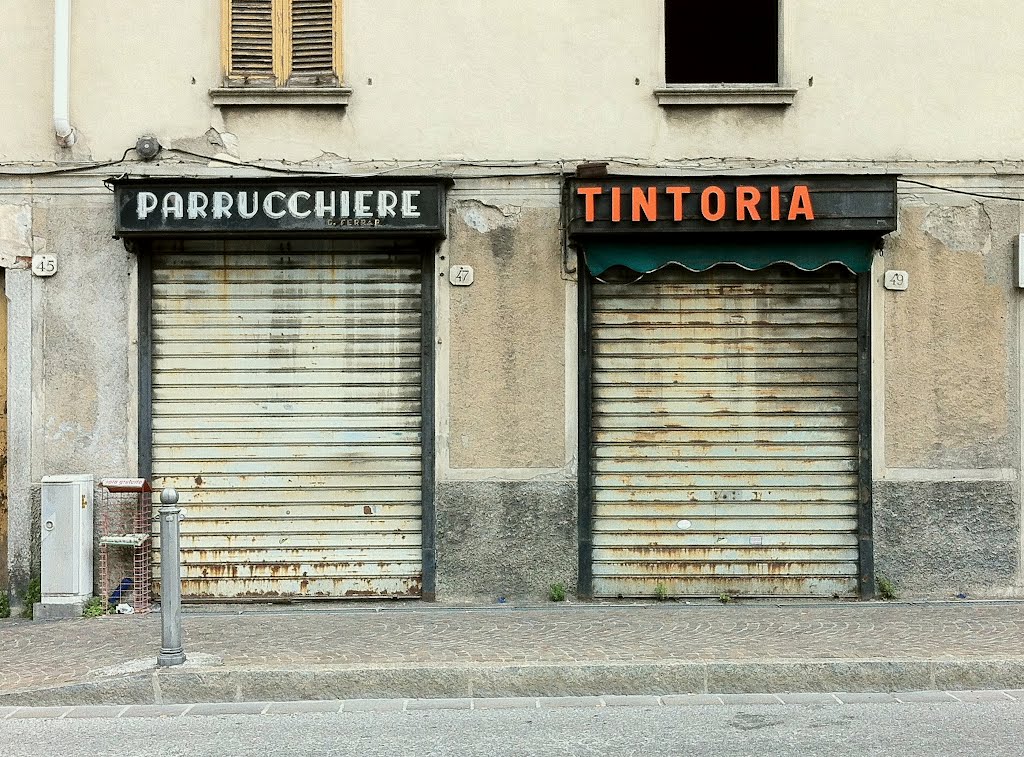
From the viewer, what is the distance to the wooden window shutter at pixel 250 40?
9711mm

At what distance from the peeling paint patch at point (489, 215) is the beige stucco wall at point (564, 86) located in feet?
1.50

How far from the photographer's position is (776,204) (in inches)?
369

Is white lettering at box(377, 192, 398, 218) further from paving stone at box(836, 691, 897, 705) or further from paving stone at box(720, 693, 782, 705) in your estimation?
paving stone at box(836, 691, 897, 705)

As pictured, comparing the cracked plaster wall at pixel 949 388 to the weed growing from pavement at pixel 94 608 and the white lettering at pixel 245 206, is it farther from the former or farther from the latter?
the weed growing from pavement at pixel 94 608

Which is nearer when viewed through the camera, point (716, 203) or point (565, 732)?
point (565, 732)

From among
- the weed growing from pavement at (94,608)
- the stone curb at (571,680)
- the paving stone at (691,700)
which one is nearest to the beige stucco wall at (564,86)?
the weed growing from pavement at (94,608)

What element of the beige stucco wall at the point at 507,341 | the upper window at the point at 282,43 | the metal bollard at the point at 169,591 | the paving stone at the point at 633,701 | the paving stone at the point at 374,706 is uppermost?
the upper window at the point at 282,43

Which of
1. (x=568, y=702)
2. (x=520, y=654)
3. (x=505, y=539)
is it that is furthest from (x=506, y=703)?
(x=505, y=539)

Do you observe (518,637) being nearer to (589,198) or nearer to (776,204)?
(589,198)

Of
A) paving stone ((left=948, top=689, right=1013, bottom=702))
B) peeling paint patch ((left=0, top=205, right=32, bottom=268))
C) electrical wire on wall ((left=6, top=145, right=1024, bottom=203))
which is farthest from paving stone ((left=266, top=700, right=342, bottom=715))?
peeling paint patch ((left=0, top=205, right=32, bottom=268))

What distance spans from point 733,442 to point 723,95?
10.1ft

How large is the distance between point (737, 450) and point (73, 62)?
6.78 metres

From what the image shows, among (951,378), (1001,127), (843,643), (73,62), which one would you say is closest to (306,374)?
(73,62)

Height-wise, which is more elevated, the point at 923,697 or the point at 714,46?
the point at 714,46
